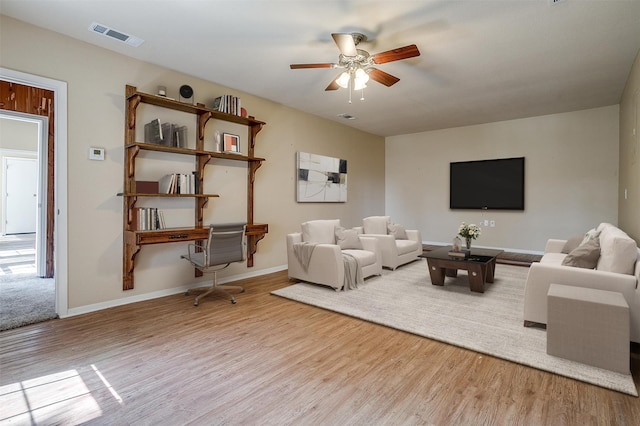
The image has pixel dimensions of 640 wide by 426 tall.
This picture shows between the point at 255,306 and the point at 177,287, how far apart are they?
1221mm

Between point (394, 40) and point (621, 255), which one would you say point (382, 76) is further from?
point (621, 255)

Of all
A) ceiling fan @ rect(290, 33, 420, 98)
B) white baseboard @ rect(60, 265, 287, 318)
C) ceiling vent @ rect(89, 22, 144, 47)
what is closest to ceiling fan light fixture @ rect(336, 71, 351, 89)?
ceiling fan @ rect(290, 33, 420, 98)

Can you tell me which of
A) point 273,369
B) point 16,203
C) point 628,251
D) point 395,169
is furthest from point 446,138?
point 16,203

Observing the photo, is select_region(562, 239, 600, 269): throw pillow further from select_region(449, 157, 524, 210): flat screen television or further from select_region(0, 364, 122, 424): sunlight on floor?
select_region(449, 157, 524, 210): flat screen television

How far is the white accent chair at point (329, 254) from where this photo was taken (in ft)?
13.0

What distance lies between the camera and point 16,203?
333 inches

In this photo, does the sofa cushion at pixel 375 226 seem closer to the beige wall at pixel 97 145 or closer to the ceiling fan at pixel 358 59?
the beige wall at pixel 97 145

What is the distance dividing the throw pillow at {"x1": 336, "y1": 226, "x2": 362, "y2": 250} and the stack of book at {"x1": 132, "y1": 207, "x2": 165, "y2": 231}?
2.32 metres

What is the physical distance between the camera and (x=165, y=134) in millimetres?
3727

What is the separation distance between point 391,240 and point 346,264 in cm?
125

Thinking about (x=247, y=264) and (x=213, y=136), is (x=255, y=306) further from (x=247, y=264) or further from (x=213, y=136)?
(x=213, y=136)

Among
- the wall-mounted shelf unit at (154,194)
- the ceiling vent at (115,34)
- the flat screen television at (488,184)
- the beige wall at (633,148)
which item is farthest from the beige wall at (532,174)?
the ceiling vent at (115,34)

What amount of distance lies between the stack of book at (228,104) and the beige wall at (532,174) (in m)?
4.69

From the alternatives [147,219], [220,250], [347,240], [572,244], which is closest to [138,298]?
[147,219]
